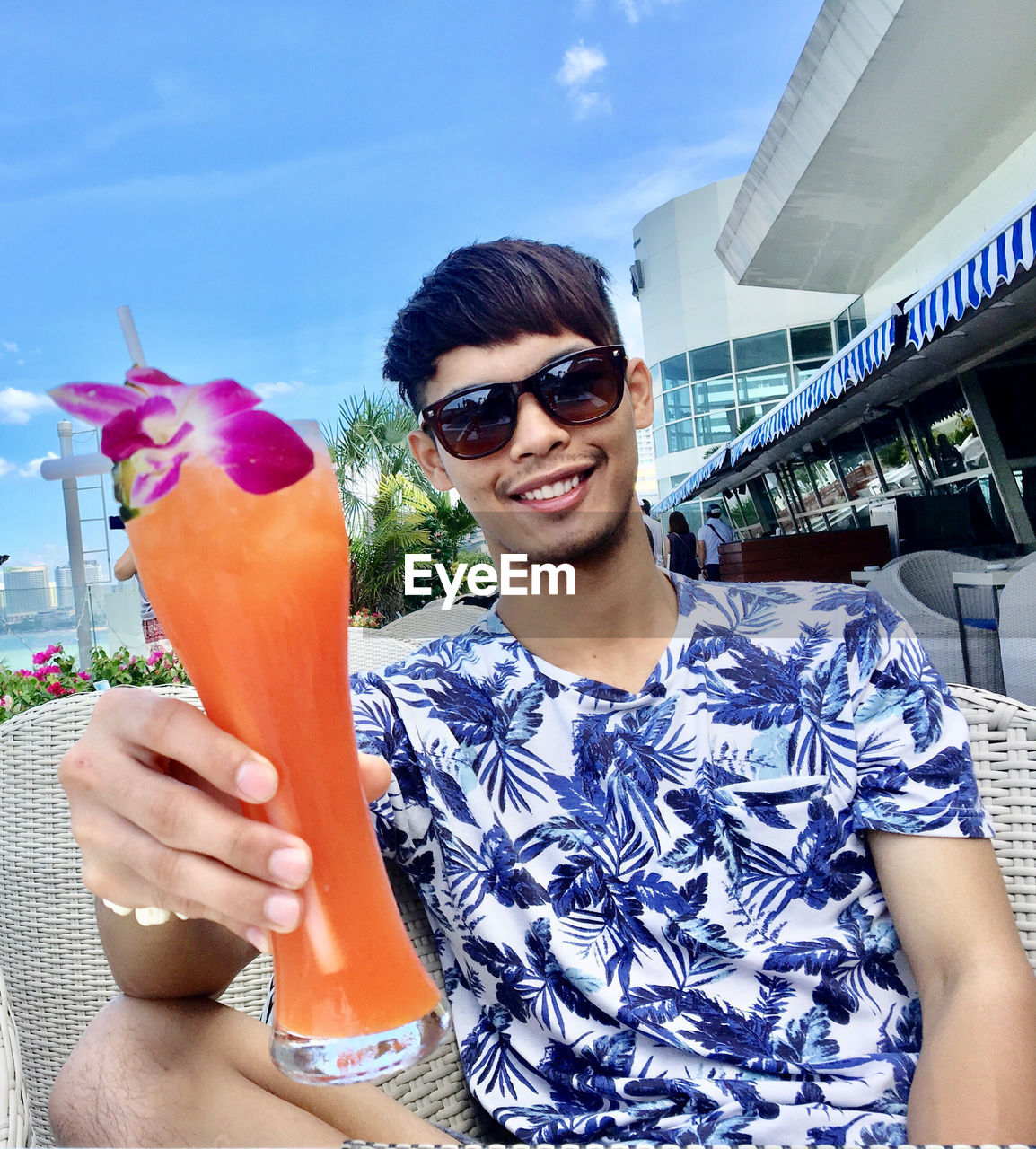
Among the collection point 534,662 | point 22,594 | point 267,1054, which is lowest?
point 267,1054

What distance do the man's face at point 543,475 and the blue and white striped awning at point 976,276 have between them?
336 centimetres

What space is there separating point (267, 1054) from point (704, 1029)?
533mm

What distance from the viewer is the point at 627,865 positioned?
1.12m

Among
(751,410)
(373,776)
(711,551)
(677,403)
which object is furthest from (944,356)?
(677,403)

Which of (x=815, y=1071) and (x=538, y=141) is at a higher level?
(x=538, y=141)

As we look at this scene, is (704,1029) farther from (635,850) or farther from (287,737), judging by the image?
(287,737)

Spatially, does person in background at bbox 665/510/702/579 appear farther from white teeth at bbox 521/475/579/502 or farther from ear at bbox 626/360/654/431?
white teeth at bbox 521/475/579/502

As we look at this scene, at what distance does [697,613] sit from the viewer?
1.33 metres

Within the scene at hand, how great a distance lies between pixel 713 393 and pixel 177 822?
25.8 metres

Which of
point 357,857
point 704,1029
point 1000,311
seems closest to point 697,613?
point 704,1029

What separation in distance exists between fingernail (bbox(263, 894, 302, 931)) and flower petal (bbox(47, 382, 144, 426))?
0.36 m

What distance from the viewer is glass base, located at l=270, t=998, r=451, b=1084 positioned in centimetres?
62

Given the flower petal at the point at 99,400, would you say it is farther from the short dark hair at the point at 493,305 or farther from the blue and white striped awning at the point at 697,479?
the blue and white striped awning at the point at 697,479

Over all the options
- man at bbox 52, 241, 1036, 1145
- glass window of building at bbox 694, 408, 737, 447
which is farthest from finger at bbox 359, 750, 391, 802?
glass window of building at bbox 694, 408, 737, 447
